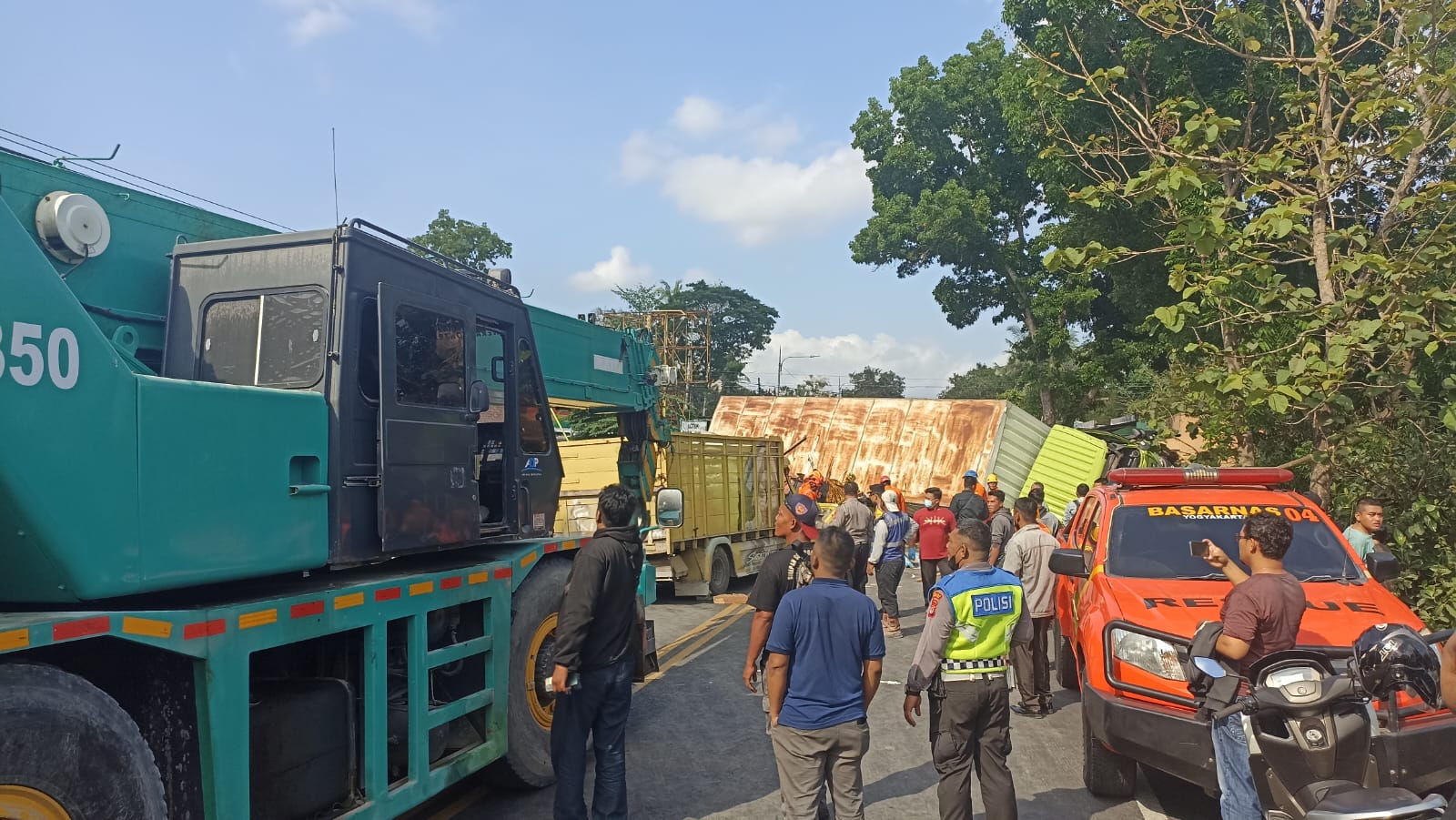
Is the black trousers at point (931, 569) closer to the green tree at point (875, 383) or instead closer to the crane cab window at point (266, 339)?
the crane cab window at point (266, 339)

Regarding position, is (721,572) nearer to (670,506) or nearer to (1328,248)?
(670,506)

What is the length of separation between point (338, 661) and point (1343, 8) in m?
13.2

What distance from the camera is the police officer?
186 inches

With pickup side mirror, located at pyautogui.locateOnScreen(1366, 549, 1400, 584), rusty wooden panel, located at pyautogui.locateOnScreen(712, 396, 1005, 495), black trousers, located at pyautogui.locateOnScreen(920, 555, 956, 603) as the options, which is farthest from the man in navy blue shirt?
rusty wooden panel, located at pyautogui.locateOnScreen(712, 396, 1005, 495)

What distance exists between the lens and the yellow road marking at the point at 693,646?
30.0 feet

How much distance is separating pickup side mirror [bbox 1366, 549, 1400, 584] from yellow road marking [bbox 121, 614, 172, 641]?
6516 millimetres

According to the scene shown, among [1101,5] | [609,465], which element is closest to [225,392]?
[609,465]

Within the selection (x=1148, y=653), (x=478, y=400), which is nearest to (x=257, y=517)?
(x=478, y=400)

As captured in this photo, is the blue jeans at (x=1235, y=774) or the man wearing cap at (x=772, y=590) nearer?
the blue jeans at (x=1235, y=774)

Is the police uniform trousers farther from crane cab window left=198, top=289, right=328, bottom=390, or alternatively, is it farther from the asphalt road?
crane cab window left=198, top=289, right=328, bottom=390

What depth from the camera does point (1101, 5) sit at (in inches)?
821

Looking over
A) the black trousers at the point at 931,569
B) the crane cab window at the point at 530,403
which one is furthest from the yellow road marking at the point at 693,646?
the crane cab window at the point at 530,403

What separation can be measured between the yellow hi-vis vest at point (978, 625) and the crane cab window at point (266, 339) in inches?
130

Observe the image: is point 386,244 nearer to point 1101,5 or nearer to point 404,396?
point 404,396
